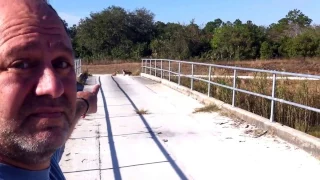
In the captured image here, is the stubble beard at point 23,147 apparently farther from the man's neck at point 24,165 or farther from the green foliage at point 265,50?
the green foliage at point 265,50

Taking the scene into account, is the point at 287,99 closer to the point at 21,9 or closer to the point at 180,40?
the point at 21,9

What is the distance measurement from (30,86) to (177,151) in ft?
14.6

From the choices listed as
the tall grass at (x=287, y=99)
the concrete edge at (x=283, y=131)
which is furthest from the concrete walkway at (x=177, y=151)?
the tall grass at (x=287, y=99)

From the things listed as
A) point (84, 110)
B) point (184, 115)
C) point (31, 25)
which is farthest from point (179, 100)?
point (31, 25)

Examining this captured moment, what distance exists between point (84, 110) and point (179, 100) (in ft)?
28.8

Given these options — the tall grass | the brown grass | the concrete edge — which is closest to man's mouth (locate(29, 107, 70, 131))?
the concrete edge

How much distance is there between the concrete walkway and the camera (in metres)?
4.51

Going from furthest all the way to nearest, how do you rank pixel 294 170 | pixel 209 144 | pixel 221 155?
1. pixel 209 144
2. pixel 221 155
3. pixel 294 170

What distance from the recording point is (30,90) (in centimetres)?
107

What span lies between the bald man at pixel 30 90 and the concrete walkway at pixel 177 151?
3328 mm

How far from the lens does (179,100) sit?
10.6 meters

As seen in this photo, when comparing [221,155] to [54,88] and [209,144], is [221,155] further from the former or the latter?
[54,88]

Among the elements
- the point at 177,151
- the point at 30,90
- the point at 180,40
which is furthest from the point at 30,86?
the point at 180,40

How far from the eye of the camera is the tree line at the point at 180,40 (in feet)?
153
